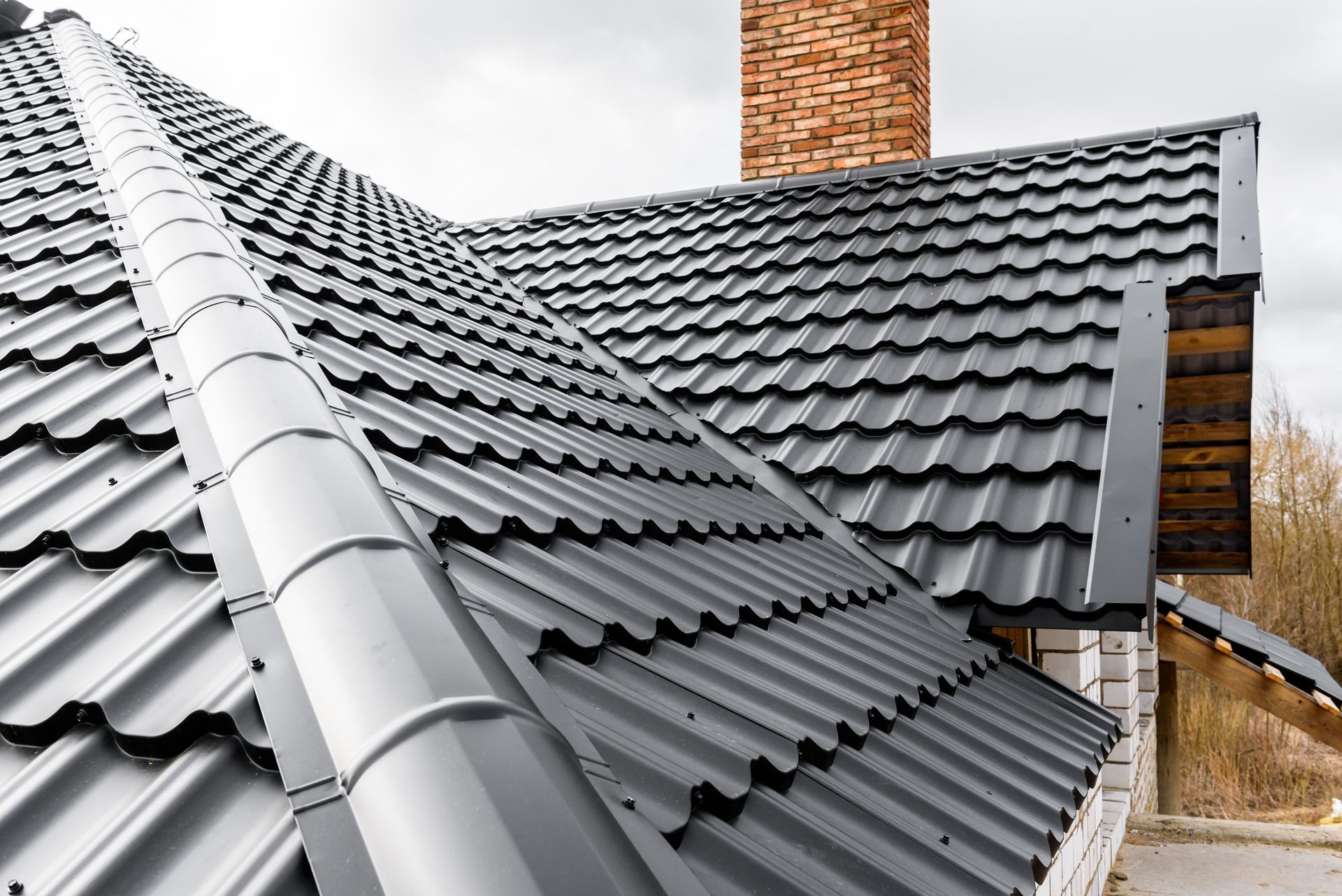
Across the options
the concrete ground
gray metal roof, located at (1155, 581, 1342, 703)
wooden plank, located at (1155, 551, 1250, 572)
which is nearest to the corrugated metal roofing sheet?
wooden plank, located at (1155, 551, 1250, 572)

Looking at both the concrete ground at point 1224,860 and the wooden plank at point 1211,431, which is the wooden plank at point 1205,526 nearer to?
the wooden plank at point 1211,431

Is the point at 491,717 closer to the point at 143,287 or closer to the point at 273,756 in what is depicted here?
the point at 273,756

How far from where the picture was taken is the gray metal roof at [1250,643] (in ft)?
24.8

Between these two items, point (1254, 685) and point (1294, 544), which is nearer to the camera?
point (1254, 685)

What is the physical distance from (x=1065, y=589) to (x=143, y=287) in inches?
114

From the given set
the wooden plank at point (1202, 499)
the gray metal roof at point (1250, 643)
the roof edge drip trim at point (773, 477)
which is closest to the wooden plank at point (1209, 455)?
the wooden plank at point (1202, 499)

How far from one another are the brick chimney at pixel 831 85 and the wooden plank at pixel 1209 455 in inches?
108

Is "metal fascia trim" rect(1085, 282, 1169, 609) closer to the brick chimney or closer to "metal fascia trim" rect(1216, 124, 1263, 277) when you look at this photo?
"metal fascia trim" rect(1216, 124, 1263, 277)

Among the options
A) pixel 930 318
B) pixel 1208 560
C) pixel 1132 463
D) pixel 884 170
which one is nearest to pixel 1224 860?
pixel 1208 560

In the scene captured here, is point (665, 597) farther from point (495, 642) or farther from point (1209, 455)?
point (1209, 455)

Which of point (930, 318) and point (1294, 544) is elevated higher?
point (1294, 544)

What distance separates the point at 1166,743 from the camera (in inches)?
384

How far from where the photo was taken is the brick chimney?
676 cm

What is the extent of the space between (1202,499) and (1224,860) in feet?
10.5
